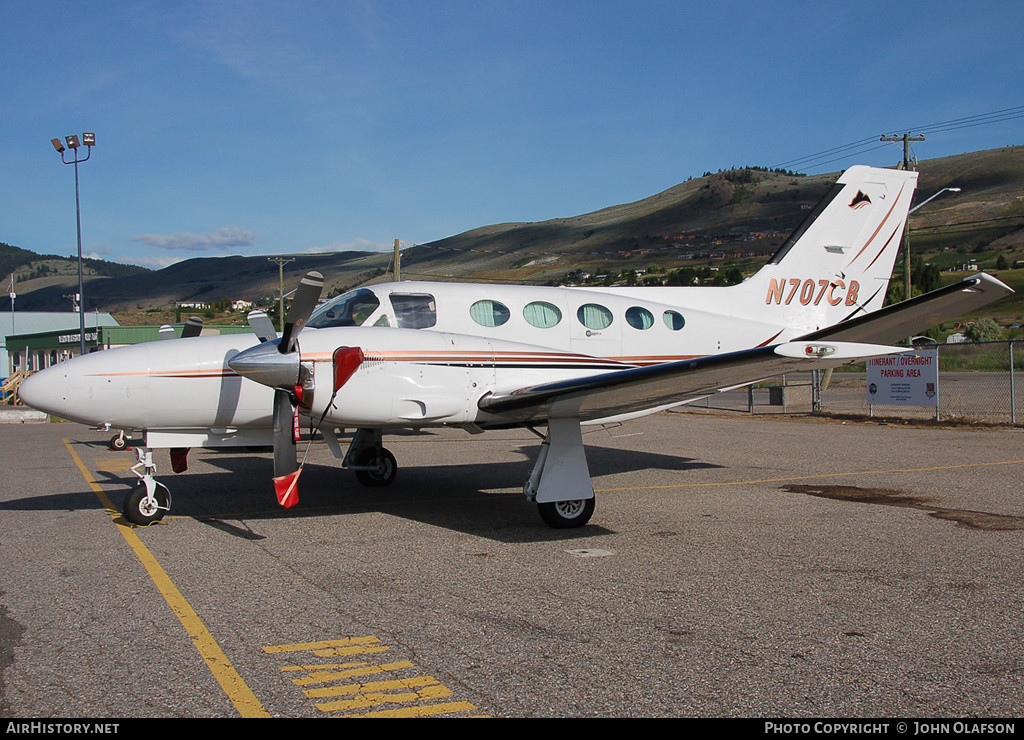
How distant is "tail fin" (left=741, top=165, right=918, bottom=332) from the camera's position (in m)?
13.2

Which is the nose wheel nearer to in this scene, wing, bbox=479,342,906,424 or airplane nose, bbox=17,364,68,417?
airplane nose, bbox=17,364,68,417

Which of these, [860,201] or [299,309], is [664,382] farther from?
[860,201]

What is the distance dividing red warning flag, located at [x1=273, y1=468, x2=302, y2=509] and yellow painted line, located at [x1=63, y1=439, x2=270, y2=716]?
130 centimetres

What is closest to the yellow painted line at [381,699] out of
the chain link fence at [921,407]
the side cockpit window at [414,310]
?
the side cockpit window at [414,310]

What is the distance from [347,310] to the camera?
9.42m

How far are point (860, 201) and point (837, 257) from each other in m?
1.01

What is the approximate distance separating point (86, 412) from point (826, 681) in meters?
7.55

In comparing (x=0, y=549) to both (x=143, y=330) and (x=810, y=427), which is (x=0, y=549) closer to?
(x=810, y=427)

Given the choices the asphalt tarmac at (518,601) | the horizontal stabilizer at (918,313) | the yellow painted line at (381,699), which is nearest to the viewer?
the yellow painted line at (381,699)

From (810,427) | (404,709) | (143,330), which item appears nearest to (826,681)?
(404,709)

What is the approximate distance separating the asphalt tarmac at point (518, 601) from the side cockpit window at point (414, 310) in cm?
243

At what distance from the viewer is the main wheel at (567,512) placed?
8.84 m

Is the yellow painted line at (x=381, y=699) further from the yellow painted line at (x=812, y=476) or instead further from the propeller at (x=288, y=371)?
the yellow painted line at (x=812, y=476)

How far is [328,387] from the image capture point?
27.4 ft
